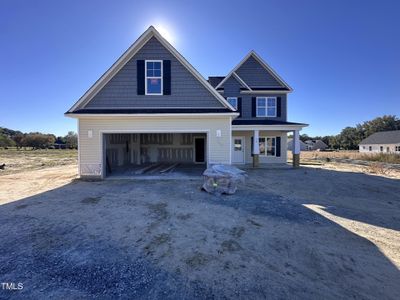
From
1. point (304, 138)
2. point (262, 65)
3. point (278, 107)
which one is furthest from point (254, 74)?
point (304, 138)

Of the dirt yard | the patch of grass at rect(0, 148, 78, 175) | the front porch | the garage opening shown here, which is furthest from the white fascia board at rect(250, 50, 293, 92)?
the patch of grass at rect(0, 148, 78, 175)

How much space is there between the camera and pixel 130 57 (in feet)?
37.4

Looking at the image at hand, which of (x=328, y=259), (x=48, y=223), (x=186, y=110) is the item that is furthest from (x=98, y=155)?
(x=328, y=259)

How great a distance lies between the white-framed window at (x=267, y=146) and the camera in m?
18.2

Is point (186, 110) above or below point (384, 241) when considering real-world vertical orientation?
above

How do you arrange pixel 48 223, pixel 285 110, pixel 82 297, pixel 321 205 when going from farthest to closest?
pixel 285 110
pixel 321 205
pixel 48 223
pixel 82 297

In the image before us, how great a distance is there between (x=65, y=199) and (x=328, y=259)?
7.73 meters

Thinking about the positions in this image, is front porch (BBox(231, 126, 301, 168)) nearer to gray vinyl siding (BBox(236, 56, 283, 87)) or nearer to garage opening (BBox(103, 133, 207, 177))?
garage opening (BBox(103, 133, 207, 177))

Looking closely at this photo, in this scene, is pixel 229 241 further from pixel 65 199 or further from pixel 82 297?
pixel 65 199

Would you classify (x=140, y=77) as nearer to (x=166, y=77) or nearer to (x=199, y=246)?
(x=166, y=77)

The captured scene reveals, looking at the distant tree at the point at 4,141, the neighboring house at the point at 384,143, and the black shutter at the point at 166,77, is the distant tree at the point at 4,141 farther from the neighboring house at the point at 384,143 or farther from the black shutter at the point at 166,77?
the neighboring house at the point at 384,143

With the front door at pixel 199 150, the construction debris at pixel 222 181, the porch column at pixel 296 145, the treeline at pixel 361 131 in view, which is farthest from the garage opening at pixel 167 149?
the treeline at pixel 361 131

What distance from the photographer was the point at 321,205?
7.08 metres

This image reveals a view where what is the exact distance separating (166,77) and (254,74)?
9503 mm
